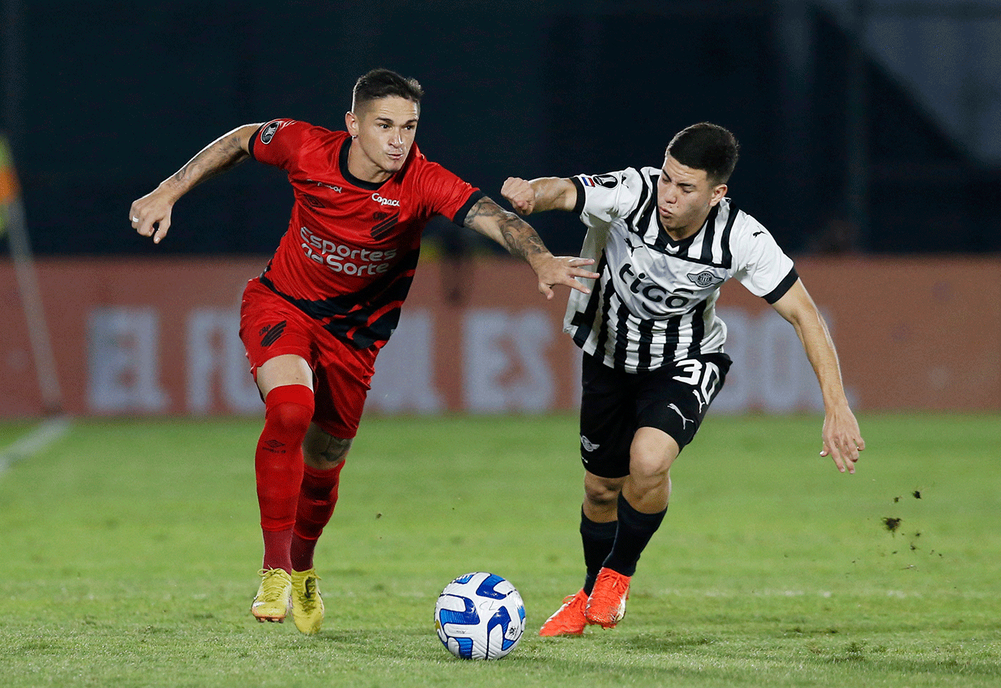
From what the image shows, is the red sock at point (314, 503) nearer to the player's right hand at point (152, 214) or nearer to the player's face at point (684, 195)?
the player's right hand at point (152, 214)

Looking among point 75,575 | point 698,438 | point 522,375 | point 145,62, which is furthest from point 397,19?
point 75,575

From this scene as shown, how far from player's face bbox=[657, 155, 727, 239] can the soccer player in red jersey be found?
2.17ft

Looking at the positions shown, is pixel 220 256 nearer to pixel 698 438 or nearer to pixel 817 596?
pixel 698 438

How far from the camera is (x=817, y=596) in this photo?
258 inches

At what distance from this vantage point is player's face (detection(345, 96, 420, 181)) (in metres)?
5.34

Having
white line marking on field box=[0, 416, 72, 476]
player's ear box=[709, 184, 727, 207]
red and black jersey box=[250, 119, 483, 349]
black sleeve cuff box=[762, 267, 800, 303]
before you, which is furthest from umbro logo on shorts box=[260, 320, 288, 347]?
white line marking on field box=[0, 416, 72, 476]

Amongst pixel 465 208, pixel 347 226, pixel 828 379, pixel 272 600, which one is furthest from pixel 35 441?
pixel 828 379

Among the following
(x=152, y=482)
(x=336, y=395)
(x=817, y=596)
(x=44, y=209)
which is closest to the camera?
(x=336, y=395)

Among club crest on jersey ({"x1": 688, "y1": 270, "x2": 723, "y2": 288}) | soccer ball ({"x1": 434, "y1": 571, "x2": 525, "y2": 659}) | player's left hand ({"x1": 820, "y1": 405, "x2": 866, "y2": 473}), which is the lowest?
soccer ball ({"x1": 434, "y1": 571, "x2": 525, "y2": 659})

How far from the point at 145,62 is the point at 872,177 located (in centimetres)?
1091

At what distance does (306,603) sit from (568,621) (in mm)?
1100

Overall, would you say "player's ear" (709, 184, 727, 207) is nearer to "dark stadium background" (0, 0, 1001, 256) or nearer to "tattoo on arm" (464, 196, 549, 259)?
"tattoo on arm" (464, 196, 549, 259)

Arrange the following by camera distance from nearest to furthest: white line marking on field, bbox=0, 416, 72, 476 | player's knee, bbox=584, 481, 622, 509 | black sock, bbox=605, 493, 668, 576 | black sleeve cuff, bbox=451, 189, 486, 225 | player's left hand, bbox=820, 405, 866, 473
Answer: player's left hand, bbox=820, 405, 866, 473 → black sleeve cuff, bbox=451, 189, 486, 225 → black sock, bbox=605, 493, 668, 576 → player's knee, bbox=584, 481, 622, 509 → white line marking on field, bbox=0, 416, 72, 476

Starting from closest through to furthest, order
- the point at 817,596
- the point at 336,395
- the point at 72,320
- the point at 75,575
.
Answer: the point at 336,395 < the point at 817,596 < the point at 75,575 < the point at 72,320
